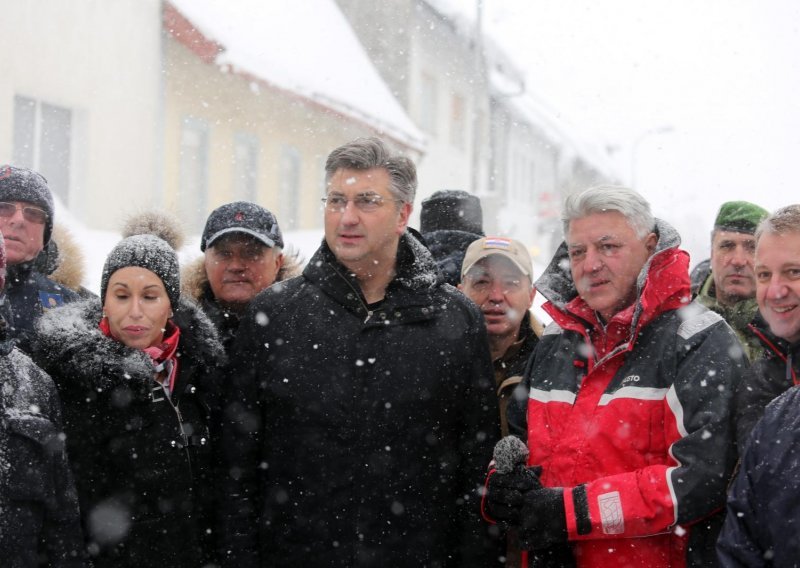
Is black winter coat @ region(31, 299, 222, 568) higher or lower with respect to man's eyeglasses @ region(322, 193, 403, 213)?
lower

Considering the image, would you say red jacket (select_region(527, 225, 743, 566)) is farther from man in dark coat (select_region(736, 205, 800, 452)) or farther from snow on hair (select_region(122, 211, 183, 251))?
snow on hair (select_region(122, 211, 183, 251))

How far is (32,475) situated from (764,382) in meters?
2.20

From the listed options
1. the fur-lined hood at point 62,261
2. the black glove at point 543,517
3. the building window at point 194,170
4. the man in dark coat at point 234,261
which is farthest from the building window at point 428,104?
the black glove at point 543,517

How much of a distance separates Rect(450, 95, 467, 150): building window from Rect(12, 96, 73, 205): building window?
12946 millimetres

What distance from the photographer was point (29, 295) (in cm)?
343

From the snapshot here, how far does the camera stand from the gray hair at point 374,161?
2986mm

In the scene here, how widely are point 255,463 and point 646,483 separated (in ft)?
4.31

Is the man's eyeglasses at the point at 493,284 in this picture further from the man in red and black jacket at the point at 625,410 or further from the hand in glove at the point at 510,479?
the hand in glove at the point at 510,479

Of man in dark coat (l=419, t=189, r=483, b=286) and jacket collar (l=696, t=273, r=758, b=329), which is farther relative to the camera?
man in dark coat (l=419, t=189, r=483, b=286)

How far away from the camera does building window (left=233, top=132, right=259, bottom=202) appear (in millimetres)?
12844

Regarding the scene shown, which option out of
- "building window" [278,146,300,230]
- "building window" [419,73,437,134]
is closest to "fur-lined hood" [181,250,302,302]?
"building window" [278,146,300,230]

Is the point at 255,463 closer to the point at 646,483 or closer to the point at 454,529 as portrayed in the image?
the point at 454,529

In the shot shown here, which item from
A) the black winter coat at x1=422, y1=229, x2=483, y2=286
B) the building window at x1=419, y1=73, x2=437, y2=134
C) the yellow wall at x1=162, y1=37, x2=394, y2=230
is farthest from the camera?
the building window at x1=419, y1=73, x2=437, y2=134

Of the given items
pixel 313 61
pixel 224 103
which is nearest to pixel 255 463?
pixel 224 103
